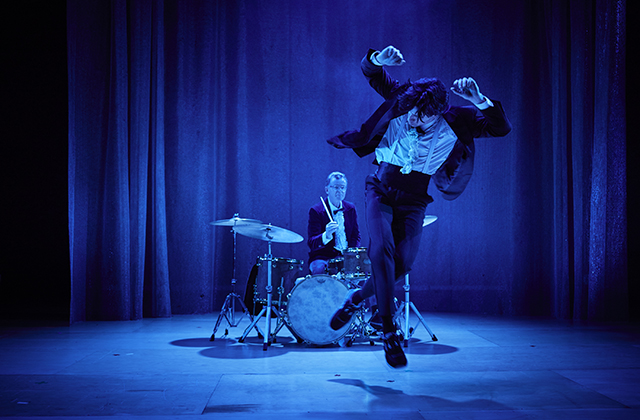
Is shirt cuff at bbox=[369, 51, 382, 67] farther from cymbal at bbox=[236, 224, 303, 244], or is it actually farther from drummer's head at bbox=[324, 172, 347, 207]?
drummer's head at bbox=[324, 172, 347, 207]

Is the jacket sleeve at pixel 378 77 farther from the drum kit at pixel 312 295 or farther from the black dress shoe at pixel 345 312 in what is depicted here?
the drum kit at pixel 312 295

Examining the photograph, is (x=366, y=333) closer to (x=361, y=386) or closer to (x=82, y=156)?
(x=361, y=386)

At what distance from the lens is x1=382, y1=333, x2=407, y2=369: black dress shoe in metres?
2.55

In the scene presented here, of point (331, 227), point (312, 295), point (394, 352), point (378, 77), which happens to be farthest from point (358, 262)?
point (378, 77)

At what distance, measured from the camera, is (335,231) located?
14.8 ft

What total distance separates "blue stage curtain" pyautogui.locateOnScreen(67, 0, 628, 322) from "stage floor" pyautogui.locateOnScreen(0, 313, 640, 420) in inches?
46.5

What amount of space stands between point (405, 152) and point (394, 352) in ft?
3.30

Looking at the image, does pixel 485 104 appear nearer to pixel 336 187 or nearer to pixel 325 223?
pixel 336 187

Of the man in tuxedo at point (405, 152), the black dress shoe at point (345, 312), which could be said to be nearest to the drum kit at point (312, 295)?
the black dress shoe at point (345, 312)

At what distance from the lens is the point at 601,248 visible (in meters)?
5.36

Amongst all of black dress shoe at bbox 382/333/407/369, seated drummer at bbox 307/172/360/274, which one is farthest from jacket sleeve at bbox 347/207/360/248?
black dress shoe at bbox 382/333/407/369

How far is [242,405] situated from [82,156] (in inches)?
148

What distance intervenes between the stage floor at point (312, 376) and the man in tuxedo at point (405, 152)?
0.47 metres

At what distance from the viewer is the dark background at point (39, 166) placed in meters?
6.13
